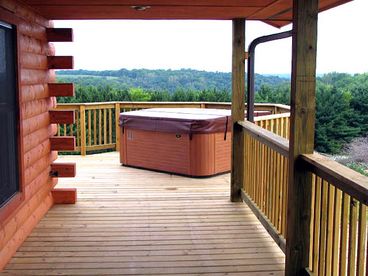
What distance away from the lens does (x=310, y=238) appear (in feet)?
11.1

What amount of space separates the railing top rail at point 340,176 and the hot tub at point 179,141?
140 inches

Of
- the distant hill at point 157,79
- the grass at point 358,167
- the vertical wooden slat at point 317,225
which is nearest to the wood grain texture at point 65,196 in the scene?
the vertical wooden slat at point 317,225

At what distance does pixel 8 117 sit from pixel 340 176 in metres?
2.58

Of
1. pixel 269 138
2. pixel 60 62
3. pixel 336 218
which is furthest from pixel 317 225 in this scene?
pixel 60 62

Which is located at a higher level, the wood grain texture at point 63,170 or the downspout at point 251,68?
the downspout at point 251,68

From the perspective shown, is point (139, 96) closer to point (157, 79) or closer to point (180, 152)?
point (157, 79)

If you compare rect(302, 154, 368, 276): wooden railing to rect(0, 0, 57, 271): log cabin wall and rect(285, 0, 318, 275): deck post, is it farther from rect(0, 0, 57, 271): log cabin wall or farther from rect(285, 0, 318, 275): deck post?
rect(0, 0, 57, 271): log cabin wall

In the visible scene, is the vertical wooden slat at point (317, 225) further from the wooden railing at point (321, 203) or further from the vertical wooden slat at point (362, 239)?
the vertical wooden slat at point (362, 239)

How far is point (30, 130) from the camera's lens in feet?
14.9

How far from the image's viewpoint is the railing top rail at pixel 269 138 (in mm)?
3838

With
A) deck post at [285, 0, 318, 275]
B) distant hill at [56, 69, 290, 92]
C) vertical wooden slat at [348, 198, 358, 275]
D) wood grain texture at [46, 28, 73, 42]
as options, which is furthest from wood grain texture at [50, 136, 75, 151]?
distant hill at [56, 69, 290, 92]

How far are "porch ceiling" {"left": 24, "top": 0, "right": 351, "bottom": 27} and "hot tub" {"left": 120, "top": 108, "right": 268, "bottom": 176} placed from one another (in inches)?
76.6

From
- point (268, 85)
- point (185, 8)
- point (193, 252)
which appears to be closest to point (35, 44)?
point (185, 8)

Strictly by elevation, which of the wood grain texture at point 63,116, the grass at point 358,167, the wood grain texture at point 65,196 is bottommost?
the wood grain texture at point 65,196
